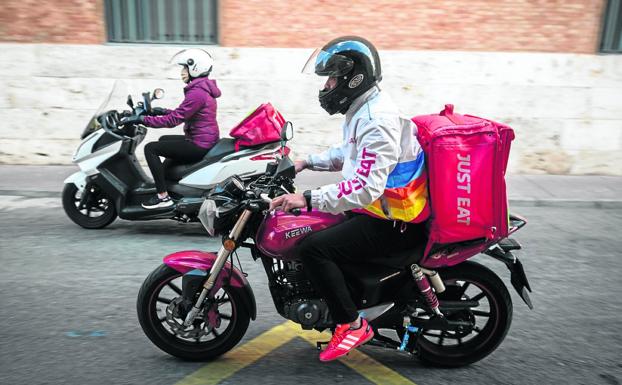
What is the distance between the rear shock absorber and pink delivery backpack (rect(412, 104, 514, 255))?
0.76ft

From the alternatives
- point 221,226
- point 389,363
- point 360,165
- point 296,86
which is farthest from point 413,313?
point 296,86

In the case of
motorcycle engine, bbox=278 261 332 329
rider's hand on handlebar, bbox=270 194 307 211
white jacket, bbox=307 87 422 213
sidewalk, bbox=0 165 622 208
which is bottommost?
sidewalk, bbox=0 165 622 208

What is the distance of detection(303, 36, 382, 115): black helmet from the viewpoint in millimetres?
3133

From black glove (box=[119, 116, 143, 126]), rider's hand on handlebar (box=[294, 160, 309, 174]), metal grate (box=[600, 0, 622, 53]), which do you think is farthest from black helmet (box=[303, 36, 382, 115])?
metal grate (box=[600, 0, 622, 53])


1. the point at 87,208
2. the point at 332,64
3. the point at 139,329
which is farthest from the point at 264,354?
the point at 87,208

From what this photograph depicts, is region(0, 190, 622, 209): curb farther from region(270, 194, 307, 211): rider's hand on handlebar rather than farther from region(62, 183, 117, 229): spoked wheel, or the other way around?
region(270, 194, 307, 211): rider's hand on handlebar

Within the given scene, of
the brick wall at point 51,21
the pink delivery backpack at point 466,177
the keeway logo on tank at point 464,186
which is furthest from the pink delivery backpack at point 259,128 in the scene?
the brick wall at point 51,21

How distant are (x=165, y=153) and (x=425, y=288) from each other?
3.65 meters

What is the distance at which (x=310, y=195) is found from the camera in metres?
3.05

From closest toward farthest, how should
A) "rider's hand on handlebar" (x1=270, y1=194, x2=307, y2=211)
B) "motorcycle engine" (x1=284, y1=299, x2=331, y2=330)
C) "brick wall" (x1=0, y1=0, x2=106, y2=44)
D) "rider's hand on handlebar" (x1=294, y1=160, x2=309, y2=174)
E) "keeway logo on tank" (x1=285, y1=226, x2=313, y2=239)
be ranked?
"rider's hand on handlebar" (x1=270, y1=194, x2=307, y2=211)
"keeway logo on tank" (x1=285, y1=226, x2=313, y2=239)
"motorcycle engine" (x1=284, y1=299, x2=331, y2=330)
"rider's hand on handlebar" (x1=294, y1=160, x2=309, y2=174)
"brick wall" (x1=0, y1=0, x2=106, y2=44)

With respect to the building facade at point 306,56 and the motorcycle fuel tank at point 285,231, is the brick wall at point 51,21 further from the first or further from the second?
the motorcycle fuel tank at point 285,231

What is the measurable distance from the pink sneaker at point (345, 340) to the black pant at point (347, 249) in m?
0.07

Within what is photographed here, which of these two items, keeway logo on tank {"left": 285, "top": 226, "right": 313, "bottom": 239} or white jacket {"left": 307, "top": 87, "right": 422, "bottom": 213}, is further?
keeway logo on tank {"left": 285, "top": 226, "right": 313, "bottom": 239}

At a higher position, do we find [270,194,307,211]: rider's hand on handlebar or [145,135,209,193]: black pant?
[270,194,307,211]: rider's hand on handlebar
